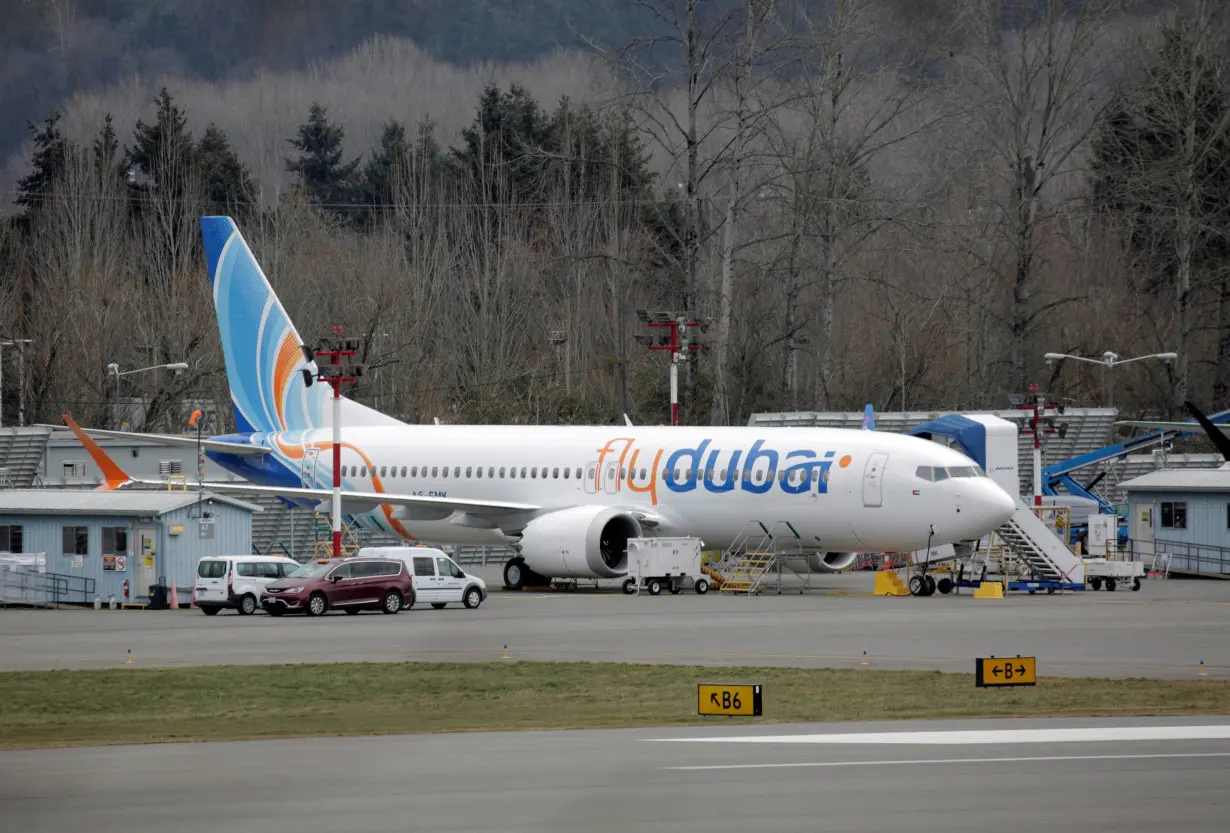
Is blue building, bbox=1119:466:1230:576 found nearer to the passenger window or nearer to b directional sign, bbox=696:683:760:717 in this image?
the passenger window

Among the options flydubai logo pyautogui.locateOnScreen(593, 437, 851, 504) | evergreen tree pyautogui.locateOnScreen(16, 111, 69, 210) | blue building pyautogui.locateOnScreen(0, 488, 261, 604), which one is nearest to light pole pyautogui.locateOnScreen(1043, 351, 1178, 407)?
flydubai logo pyautogui.locateOnScreen(593, 437, 851, 504)

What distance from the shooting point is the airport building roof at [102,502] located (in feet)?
157

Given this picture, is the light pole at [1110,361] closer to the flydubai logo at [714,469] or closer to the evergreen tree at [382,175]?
the flydubai logo at [714,469]

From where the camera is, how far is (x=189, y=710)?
80.8 feet

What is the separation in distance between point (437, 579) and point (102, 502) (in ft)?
34.2

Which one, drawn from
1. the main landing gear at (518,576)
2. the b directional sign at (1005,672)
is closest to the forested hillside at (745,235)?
the main landing gear at (518,576)

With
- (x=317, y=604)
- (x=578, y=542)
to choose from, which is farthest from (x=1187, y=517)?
(x=317, y=604)

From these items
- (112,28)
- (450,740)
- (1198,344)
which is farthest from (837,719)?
(1198,344)

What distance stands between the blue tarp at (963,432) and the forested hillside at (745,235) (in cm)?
1928

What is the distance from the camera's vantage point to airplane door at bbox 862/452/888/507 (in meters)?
47.0

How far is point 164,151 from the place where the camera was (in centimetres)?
10200

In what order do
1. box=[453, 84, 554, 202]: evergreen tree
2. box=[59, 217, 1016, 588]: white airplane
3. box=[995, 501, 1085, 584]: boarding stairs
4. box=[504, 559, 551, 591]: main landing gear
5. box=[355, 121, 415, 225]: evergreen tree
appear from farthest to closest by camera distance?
box=[355, 121, 415, 225]: evergreen tree
box=[453, 84, 554, 202]: evergreen tree
box=[504, 559, 551, 591]: main landing gear
box=[995, 501, 1085, 584]: boarding stairs
box=[59, 217, 1016, 588]: white airplane

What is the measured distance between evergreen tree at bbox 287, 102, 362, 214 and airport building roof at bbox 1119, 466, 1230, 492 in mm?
78760

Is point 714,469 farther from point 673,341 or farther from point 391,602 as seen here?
point 391,602
